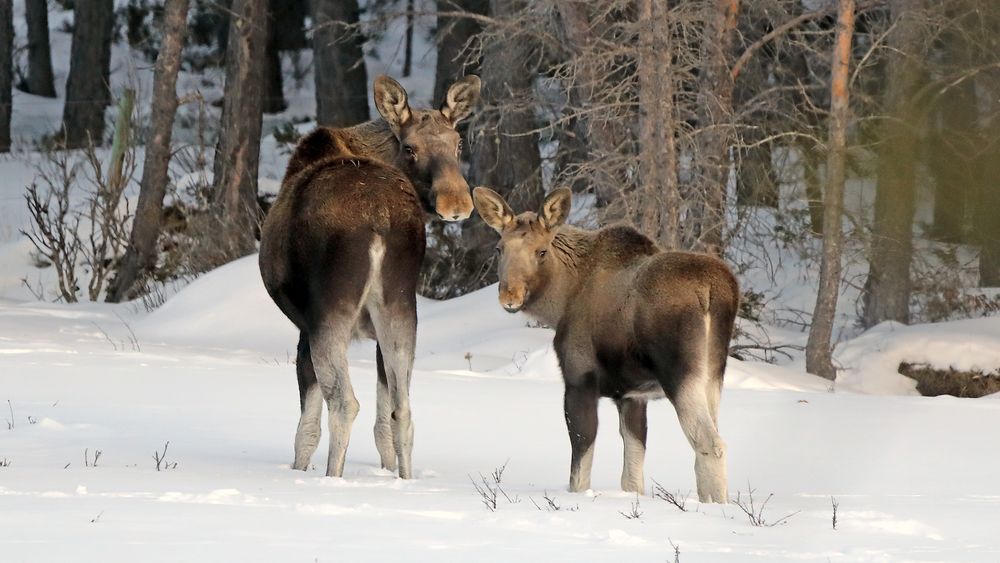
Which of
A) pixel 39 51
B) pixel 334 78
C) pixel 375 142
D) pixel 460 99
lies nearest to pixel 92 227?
pixel 334 78

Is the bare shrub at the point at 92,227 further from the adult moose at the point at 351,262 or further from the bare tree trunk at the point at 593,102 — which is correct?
the adult moose at the point at 351,262

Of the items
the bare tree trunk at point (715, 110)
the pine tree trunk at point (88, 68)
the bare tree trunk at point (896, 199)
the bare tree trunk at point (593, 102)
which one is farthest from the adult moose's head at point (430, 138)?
the pine tree trunk at point (88, 68)

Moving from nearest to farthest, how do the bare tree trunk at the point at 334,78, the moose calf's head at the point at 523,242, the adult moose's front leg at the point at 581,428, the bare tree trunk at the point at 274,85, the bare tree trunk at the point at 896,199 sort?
the adult moose's front leg at the point at 581,428 < the moose calf's head at the point at 523,242 < the bare tree trunk at the point at 896,199 < the bare tree trunk at the point at 334,78 < the bare tree trunk at the point at 274,85

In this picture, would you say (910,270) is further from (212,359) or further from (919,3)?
(212,359)

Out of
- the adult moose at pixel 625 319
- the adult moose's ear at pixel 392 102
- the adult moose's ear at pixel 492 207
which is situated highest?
the adult moose's ear at pixel 392 102

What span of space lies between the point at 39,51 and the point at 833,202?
99.7ft

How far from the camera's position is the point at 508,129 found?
22969 mm

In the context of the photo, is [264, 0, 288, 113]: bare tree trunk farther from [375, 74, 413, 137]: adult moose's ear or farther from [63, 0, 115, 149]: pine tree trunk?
[375, 74, 413, 137]: adult moose's ear

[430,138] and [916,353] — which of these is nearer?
[430,138]

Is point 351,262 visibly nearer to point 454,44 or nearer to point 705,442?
point 705,442

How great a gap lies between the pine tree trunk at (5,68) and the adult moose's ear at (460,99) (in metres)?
29.2

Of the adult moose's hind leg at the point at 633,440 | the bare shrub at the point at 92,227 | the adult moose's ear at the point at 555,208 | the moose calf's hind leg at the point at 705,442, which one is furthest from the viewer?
the bare shrub at the point at 92,227

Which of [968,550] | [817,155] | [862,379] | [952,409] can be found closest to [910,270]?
[817,155]

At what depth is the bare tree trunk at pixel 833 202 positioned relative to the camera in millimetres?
16797
